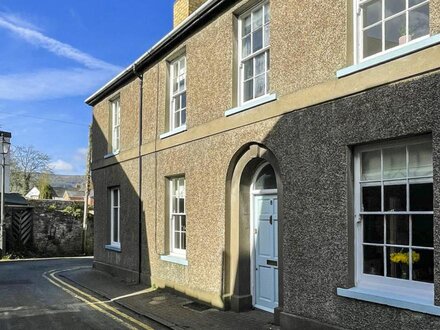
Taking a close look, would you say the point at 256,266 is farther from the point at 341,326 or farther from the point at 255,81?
the point at 255,81

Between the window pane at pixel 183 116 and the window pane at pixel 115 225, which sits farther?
the window pane at pixel 115 225

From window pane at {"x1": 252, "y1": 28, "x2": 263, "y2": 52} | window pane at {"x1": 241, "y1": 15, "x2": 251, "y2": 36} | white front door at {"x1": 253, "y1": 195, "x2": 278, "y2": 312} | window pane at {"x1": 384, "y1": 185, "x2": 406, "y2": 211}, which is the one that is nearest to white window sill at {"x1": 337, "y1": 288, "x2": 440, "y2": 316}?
window pane at {"x1": 384, "y1": 185, "x2": 406, "y2": 211}

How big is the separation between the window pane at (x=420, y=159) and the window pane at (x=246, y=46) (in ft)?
14.7

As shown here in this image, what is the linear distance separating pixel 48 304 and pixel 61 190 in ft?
276

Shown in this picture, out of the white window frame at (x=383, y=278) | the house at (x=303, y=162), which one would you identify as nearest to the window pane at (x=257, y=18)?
the house at (x=303, y=162)

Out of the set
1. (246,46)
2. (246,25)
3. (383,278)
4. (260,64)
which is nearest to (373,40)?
(260,64)

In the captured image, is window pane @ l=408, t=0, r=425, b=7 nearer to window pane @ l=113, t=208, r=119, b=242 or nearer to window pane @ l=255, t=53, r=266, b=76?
window pane @ l=255, t=53, r=266, b=76

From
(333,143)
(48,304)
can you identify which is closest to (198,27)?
(333,143)

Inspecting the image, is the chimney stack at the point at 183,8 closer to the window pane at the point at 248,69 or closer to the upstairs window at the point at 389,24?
the window pane at the point at 248,69

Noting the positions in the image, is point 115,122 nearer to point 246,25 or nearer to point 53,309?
point 53,309

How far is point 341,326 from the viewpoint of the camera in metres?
6.73

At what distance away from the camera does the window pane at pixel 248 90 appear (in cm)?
960

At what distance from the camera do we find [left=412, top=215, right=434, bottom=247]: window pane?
19.4 feet

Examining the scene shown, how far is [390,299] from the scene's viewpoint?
602 cm
